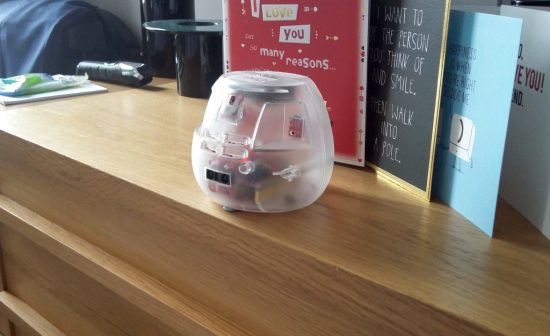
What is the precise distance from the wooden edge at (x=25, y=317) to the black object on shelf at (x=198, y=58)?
1.44ft

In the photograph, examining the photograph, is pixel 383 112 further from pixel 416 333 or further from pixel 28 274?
pixel 28 274

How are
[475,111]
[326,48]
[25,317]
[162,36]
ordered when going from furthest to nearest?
[162,36]
[25,317]
[326,48]
[475,111]

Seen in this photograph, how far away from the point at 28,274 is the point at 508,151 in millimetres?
721

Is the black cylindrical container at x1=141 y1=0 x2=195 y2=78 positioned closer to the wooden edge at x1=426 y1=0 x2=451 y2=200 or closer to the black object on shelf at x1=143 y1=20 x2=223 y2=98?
the black object on shelf at x1=143 y1=20 x2=223 y2=98

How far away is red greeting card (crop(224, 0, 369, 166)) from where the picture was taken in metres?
0.57

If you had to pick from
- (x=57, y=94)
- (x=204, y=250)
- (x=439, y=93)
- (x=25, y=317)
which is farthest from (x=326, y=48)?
(x=25, y=317)

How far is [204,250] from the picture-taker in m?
0.51

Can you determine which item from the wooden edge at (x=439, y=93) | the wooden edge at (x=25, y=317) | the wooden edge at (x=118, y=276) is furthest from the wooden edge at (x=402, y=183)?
the wooden edge at (x=25, y=317)

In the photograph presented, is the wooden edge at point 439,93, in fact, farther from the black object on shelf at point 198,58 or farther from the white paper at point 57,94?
the white paper at point 57,94

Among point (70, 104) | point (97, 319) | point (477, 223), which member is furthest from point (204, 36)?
point (477, 223)

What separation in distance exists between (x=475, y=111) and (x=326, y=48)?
197mm

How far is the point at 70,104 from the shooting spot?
0.87 metres

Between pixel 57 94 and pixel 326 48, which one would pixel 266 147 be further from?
pixel 57 94

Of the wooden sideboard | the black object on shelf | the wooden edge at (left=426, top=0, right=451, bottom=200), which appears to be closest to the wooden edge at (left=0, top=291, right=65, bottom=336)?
the wooden sideboard
